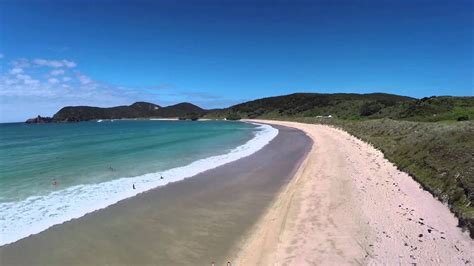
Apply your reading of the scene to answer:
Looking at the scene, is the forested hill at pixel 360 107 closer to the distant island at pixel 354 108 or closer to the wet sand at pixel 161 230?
the distant island at pixel 354 108

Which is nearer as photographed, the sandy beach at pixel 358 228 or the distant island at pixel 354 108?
the sandy beach at pixel 358 228

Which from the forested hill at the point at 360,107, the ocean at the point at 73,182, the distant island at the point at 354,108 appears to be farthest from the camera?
the distant island at the point at 354,108

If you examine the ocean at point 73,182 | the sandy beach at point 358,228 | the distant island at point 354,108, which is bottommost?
the ocean at point 73,182

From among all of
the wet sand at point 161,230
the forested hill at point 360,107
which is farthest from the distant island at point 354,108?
the wet sand at point 161,230

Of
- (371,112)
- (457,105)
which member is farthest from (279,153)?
(371,112)

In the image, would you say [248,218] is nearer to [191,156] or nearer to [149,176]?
[149,176]

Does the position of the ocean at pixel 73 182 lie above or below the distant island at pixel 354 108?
below
